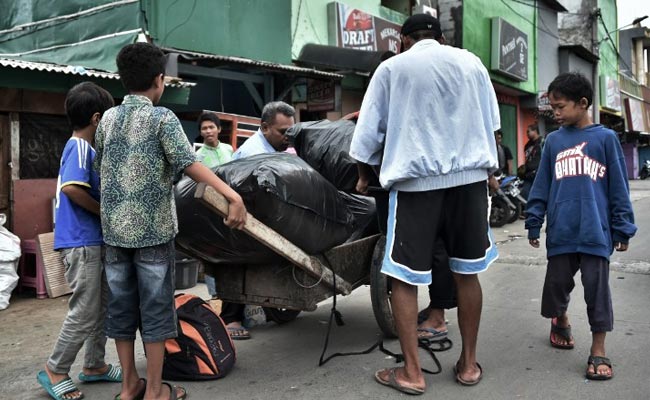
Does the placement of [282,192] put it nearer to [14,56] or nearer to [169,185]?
[169,185]

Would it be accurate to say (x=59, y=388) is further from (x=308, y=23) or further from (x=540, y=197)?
(x=308, y=23)

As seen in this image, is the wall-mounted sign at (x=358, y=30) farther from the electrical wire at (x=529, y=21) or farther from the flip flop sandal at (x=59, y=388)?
the flip flop sandal at (x=59, y=388)

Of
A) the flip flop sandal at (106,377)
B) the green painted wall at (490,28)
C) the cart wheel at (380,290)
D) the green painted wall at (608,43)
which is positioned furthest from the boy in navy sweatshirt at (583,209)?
the green painted wall at (608,43)

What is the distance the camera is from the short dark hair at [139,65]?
109 inches

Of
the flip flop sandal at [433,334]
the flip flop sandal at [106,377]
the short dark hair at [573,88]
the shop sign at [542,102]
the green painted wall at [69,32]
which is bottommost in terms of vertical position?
the flip flop sandal at [106,377]

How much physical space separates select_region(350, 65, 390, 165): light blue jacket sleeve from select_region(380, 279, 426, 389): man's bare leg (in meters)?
0.70

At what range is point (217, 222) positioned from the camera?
122 inches

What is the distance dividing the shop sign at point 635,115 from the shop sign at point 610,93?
5.26 ft

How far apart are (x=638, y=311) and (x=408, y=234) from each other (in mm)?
2624

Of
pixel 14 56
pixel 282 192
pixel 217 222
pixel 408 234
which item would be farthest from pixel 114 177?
pixel 14 56

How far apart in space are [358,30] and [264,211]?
8.68m

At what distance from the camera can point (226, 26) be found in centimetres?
853

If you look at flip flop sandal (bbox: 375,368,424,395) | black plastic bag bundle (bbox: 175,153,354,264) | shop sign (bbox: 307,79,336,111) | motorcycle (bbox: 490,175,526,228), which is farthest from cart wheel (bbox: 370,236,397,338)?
motorcycle (bbox: 490,175,526,228)

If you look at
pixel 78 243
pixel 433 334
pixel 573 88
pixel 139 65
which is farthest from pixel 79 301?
pixel 573 88
